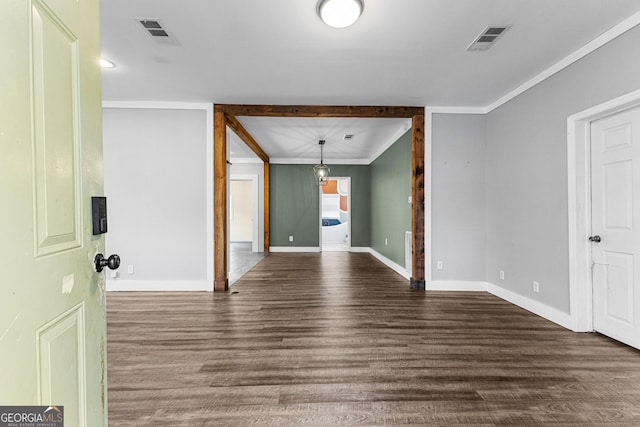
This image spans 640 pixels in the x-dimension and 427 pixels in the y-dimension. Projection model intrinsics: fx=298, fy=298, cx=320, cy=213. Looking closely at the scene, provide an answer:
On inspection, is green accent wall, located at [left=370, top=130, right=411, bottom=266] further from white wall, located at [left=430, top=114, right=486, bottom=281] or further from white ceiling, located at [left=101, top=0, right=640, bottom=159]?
white ceiling, located at [left=101, top=0, right=640, bottom=159]

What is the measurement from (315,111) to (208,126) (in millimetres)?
1506

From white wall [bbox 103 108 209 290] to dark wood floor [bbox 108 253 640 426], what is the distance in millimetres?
622

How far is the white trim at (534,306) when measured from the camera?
289 cm

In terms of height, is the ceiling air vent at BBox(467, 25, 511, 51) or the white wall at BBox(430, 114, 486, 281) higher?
the ceiling air vent at BBox(467, 25, 511, 51)

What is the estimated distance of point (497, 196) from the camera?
3.94 metres

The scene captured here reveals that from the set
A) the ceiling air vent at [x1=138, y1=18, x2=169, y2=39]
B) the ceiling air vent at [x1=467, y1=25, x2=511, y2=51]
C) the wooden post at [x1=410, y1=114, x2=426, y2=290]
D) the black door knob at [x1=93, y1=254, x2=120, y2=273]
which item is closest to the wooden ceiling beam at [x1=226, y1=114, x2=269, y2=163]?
the ceiling air vent at [x1=138, y1=18, x2=169, y2=39]

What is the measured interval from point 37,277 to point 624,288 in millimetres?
3681

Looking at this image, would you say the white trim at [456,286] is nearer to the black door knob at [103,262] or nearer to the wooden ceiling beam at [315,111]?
the wooden ceiling beam at [315,111]

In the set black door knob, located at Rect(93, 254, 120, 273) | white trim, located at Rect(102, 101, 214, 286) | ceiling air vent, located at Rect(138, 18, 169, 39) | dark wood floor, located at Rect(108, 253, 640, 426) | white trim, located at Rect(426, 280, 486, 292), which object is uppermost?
ceiling air vent, located at Rect(138, 18, 169, 39)

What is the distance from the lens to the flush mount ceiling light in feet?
6.84

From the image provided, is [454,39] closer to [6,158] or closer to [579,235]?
[579,235]

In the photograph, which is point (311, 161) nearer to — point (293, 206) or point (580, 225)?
point (293, 206)

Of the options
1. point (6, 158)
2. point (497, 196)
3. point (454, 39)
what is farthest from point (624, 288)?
point (6, 158)

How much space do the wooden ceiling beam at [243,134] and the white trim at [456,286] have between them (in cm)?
371
